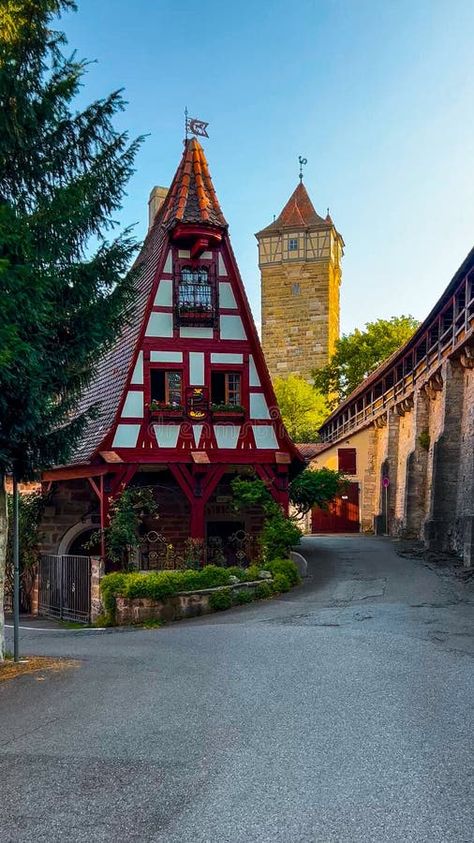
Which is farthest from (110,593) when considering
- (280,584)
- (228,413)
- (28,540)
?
(28,540)

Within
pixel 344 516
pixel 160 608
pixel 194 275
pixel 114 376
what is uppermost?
pixel 194 275

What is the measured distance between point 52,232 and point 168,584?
8364 mm

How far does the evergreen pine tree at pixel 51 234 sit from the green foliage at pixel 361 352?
40.5 m

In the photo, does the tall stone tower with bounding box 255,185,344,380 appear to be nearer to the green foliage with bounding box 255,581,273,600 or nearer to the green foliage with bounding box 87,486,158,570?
the green foliage with bounding box 87,486,158,570

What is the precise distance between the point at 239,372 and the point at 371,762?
519 inches

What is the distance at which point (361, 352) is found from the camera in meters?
48.8

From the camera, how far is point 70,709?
6.21m

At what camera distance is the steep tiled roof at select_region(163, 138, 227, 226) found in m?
17.6

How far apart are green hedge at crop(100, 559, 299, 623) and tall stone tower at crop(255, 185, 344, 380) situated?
145ft

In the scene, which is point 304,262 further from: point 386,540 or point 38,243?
point 38,243

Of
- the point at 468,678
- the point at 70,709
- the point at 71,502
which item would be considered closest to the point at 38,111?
the point at 70,709

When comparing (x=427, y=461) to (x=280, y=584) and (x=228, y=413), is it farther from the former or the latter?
(x=280, y=584)

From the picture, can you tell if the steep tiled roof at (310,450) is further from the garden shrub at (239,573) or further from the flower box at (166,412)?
the garden shrub at (239,573)

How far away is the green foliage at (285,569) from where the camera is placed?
15.9 meters
